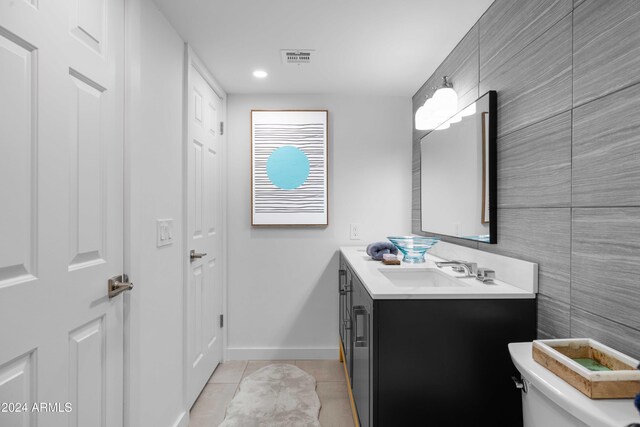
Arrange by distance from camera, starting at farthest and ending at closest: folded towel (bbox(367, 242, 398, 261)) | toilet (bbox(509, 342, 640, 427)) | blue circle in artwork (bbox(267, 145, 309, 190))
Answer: blue circle in artwork (bbox(267, 145, 309, 190))
folded towel (bbox(367, 242, 398, 261))
toilet (bbox(509, 342, 640, 427))

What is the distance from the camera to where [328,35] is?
2.00 m

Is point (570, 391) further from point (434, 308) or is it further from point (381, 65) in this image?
point (381, 65)

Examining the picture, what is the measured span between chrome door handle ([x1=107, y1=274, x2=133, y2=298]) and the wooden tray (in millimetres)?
1410

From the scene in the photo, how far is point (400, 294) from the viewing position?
1.36 metres

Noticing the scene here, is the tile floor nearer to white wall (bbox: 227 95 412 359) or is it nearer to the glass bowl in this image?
white wall (bbox: 227 95 412 359)

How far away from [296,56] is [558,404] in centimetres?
213

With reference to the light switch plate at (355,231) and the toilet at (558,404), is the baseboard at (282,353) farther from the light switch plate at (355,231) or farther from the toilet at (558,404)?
the toilet at (558,404)

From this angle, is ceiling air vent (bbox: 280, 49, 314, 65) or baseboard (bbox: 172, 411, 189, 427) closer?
baseboard (bbox: 172, 411, 189, 427)

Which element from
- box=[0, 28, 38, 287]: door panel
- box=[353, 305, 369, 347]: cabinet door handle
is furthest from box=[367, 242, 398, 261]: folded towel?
box=[0, 28, 38, 287]: door panel

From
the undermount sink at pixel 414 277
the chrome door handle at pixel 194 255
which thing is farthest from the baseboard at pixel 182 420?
the undermount sink at pixel 414 277

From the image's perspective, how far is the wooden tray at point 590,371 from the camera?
83 cm

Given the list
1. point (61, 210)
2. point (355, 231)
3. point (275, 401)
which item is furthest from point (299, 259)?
point (61, 210)

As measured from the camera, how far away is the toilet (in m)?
0.78

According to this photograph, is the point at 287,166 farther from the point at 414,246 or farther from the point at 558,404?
the point at 558,404
